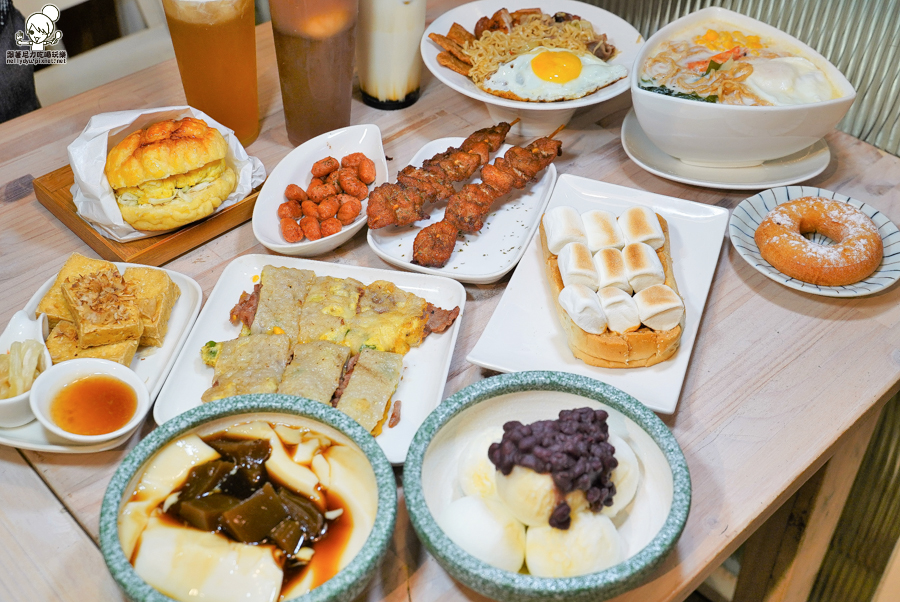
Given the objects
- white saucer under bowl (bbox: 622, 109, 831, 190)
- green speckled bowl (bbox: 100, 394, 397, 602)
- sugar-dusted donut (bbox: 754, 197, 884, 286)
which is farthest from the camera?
white saucer under bowl (bbox: 622, 109, 831, 190)

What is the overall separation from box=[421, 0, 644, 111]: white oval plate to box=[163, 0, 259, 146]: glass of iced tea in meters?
0.67

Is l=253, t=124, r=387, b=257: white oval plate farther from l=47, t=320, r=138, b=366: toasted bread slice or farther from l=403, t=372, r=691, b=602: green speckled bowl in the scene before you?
l=403, t=372, r=691, b=602: green speckled bowl

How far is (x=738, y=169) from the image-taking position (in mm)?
2615

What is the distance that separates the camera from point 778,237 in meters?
2.19

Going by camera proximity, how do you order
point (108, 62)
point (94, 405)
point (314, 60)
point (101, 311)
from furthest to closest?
point (108, 62) → point (314, 60) → point (101, 311) → point (94, 405)

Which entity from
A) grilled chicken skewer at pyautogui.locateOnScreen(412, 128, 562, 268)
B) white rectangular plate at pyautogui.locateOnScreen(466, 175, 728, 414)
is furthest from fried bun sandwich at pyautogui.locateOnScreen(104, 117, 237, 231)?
white rectangular plate at pyautogui.locateOnScreen(466, 175, 728, 414)

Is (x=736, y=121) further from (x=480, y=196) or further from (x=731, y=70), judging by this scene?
(x=480, y=196)

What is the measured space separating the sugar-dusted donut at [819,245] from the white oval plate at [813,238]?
2 cm

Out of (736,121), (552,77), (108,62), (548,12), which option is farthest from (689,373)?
(108,62)

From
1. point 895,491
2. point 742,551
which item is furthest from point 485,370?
point 895,491

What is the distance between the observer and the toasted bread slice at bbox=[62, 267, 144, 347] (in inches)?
74.2

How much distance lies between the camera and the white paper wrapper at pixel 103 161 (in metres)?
2.18

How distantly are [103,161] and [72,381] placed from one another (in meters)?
0.75

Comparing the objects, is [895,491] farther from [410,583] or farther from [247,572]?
[247,572]
